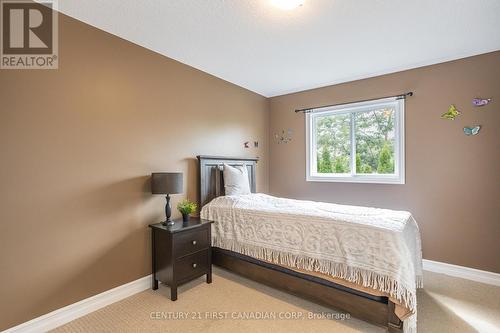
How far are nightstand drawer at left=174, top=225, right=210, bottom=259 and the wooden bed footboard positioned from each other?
1.15 feet

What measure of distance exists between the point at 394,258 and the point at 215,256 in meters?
1.93

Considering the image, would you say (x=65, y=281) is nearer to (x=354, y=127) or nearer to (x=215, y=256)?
(x=215, y=256)

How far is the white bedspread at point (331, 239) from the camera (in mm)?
1815


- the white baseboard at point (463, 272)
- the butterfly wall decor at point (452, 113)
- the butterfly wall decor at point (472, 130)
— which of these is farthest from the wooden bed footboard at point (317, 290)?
the butterfly wall decor at point (452, 113)

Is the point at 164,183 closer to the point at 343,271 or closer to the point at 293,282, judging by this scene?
the point at 293,282

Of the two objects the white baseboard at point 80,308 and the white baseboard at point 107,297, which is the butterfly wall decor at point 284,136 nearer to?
the white baseboard at point 107,297

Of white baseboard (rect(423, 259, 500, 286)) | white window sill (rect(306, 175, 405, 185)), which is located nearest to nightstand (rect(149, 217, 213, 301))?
white window sill (rect(306, 175, 405, 185))

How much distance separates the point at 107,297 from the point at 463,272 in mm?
3804

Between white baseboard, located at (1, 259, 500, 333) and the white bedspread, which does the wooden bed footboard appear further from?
white baseboard, located at (1, 259, 500, 333)

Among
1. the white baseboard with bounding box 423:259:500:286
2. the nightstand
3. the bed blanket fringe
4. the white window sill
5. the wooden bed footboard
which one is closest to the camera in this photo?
the bed blanket fringe

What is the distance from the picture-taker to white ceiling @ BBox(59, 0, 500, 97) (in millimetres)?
1979

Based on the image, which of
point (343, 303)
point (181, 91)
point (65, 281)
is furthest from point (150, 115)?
point (343, 303)

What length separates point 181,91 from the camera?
3.02m

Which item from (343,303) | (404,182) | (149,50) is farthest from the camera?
(404,182)
